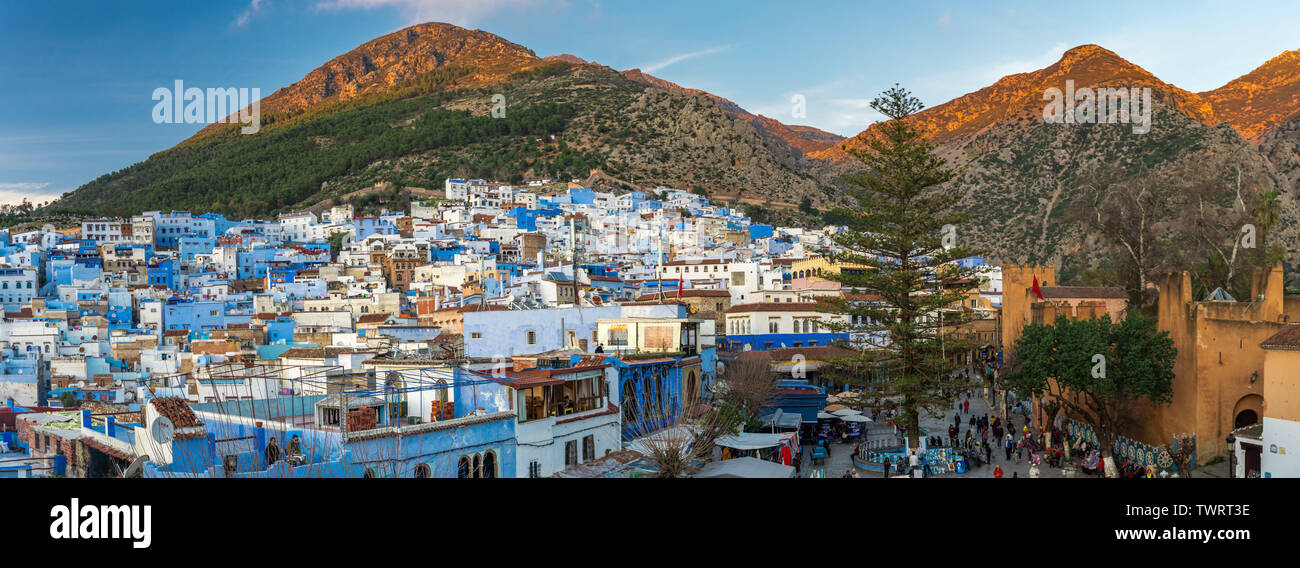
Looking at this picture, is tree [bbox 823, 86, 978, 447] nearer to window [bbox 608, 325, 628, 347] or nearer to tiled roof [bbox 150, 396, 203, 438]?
window [bbox 608, 325, 628, 347]

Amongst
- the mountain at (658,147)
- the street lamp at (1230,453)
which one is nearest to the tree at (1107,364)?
the street lamp at (1230,453)

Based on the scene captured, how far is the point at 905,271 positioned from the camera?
19.6 metres

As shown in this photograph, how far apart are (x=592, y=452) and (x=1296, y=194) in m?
60.1

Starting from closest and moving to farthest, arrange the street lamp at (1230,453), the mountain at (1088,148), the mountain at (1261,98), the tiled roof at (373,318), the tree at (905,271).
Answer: the street lamp at (1230,453) → the tree at (905,271) → the tiled roof at (373,318) → the mountain at (1088,148) → the mountain at (1261,98)

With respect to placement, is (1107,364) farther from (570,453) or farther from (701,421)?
(570,453)

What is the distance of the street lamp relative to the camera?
15.4 metres

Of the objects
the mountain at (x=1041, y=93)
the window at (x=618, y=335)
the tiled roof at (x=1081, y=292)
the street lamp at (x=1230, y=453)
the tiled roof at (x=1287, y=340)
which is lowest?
the street lamp at (x=1230, y=453)

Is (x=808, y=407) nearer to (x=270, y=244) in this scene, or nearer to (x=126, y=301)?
(x=126, y=301)

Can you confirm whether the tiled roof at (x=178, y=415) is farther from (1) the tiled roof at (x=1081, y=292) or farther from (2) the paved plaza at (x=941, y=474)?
(1) the tiled roof at (x=1081, y=292)

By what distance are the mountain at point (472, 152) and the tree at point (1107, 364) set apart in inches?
3072

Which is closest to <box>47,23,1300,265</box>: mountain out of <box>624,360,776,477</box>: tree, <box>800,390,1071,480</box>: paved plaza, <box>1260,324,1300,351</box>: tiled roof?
<box>800,390,1071,480</box>: paved plaza

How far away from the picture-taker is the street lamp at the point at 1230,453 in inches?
604

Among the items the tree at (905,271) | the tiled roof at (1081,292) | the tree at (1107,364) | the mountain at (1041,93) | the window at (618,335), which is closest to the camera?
the tree at (1107,364)

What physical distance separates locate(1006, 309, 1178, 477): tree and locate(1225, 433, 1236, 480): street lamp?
3.85 feet
